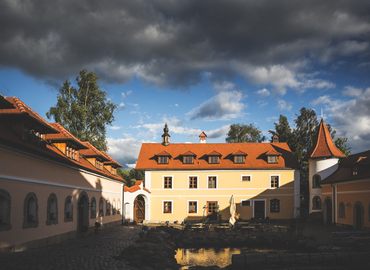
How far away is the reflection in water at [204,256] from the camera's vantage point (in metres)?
20.1

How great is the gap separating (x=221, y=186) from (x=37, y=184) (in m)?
27.7

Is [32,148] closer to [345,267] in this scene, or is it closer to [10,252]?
[10,252]

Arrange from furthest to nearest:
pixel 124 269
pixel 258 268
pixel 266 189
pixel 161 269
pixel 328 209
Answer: pixel 266 189, pixel 328 209, pixel 258 268, pixel 161 269, pixel 124 269

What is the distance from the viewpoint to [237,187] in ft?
144

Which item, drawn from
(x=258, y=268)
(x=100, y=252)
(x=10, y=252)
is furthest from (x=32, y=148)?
(x=258, y=268)

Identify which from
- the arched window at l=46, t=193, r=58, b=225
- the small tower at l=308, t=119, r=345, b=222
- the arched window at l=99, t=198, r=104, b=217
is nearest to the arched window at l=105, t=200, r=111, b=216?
the arched window at l=99, t=198, r=104, b=217

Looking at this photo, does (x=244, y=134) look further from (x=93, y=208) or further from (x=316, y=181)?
(x=93, y=208)

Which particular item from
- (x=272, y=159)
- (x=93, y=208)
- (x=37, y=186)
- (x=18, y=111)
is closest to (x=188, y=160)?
(x=272, y=159)

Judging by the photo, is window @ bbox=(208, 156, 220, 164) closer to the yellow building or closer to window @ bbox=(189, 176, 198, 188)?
the yellow building

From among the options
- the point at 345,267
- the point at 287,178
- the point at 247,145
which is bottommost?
the point at 345,267

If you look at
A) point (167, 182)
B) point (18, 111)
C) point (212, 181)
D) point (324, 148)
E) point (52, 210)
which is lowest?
point (52, 210)

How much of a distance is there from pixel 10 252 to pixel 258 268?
10190 millimetres

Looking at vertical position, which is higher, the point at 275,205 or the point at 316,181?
the point at 316,181

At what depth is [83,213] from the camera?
26859mm
